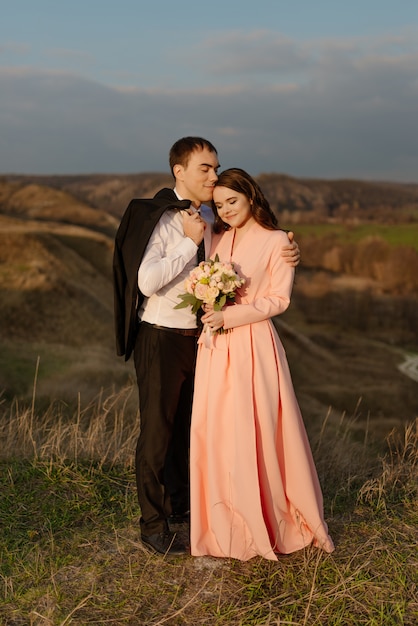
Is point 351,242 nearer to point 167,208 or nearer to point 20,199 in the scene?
point 20,199

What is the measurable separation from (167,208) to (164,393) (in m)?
1.21

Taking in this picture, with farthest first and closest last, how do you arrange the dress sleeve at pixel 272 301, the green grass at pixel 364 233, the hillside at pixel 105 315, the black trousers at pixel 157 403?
the green grass at pixel 364 233 < the hillside at pixel 105 315 < the black trousers at pixel 157 403 < the dress sleeve at pixel 272 301

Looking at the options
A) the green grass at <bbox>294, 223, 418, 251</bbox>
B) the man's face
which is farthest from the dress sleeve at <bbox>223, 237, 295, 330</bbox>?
the green grass at <bbox>294, 223, 418, 251</bbox>

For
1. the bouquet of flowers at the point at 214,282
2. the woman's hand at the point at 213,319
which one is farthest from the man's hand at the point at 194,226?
the woman's hand at the point at 213,319

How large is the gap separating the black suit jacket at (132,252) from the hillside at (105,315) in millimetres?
3375

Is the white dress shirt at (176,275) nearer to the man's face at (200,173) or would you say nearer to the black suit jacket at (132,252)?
the black suit jacket at (132,252)

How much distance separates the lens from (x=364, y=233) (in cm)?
7188

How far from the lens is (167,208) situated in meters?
4.46

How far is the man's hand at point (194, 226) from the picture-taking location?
439 cm

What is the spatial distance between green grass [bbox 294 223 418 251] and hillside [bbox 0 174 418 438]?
4.09 feet

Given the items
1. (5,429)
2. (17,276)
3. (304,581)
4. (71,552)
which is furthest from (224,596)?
(17,276)

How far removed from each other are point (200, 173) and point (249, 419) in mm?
1602

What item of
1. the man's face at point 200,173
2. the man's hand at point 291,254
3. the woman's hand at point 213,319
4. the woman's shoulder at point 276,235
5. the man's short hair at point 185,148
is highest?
the man's short hair at point 185,148

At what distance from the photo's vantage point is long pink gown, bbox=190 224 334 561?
4.33 m
